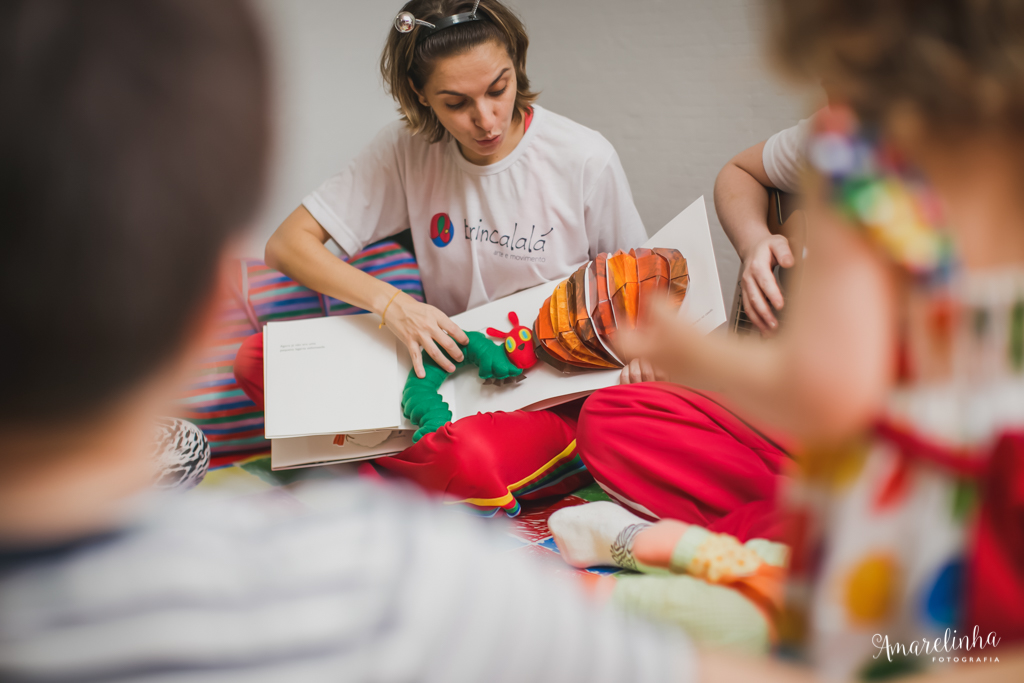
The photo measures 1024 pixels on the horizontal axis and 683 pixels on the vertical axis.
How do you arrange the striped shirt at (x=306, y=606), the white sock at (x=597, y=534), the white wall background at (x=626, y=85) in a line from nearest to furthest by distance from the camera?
the striped shirt at (x=306, y=606), the white sock at (x=597, y=534), the white wall background at (x=626, y=85)

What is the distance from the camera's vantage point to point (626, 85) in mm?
1814

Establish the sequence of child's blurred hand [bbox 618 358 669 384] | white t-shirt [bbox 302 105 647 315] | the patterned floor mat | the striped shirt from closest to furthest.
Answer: the striped shirt
the patterned floor mat
child's blurred hand [bbox 618 358 669 384]
white t-shirt [bbox 302 105 647 315]

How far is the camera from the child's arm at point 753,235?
0.91 metres

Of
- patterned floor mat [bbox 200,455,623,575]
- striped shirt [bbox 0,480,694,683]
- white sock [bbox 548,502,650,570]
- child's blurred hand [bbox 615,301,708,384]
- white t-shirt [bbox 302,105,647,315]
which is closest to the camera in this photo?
striped shirt [bbox 0,480,694,683]

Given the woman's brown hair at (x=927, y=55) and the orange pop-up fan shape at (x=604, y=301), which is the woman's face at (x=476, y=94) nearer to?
the orange pop-up fan shape at (x=604, y=301)

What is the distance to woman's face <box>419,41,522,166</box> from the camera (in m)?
1.12

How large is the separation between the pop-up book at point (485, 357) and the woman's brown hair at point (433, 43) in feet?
1.37

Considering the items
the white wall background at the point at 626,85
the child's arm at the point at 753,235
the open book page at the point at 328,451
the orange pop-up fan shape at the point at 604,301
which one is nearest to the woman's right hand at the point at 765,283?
the child's arm at the point at 753,235

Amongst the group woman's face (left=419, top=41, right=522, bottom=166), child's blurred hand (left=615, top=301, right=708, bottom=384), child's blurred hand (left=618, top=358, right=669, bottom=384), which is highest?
woman's face (left=419, top=41, right=522, bottom=166)

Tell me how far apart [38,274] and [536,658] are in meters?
0.22

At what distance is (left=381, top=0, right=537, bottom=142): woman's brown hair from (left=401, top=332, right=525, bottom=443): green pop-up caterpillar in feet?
1.50

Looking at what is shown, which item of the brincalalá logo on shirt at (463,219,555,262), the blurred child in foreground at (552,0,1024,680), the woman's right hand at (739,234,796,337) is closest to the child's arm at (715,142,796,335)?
the woman's right hand at (739,234,796,337)

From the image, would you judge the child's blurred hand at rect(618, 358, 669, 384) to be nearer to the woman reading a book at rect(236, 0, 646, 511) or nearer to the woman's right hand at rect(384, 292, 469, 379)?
the woman reading a book at rect(236, 0, 646, 511)

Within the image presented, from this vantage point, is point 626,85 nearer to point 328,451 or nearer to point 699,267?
point 699,267
